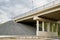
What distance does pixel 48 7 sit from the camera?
22.4 m

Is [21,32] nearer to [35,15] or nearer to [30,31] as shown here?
[30,31]

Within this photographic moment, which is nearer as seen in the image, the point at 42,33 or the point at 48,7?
the point at 48,7

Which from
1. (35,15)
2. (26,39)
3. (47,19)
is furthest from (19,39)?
(47,19)

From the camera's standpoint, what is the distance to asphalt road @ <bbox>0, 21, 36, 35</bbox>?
3213cm

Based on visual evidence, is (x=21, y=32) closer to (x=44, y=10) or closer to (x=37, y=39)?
(x=44, y=10)

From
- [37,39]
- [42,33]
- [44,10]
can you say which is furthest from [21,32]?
[37,39]

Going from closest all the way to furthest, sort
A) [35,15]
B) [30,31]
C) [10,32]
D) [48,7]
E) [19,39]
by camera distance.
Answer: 1. [19,39]
2. [48,7]
3. [35,15]
4. [10,32]
5. [30,31]

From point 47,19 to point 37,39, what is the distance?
29.4 ft

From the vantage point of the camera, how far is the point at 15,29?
34156 millimetres

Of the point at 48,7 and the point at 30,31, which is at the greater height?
the point at 48,7

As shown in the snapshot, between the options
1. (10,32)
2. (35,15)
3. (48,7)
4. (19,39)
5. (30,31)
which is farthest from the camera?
(30,31)

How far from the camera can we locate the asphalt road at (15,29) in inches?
1265

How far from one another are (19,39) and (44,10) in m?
7.02

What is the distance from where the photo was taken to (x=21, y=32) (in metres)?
32.9
